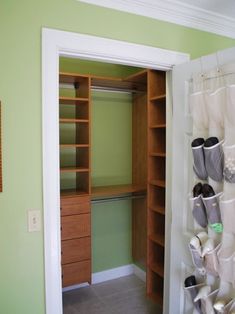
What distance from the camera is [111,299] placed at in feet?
9.29

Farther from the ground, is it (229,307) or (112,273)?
(229,307)

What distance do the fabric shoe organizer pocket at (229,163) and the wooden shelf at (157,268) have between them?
1.54m

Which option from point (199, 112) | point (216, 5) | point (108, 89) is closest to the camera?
point (199, 112)

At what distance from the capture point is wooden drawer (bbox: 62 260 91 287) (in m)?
2.67

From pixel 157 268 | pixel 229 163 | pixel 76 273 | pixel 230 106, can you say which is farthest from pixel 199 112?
pixel 76 273

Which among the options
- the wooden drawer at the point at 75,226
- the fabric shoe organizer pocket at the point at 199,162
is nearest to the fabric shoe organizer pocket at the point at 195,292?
the fabric shoe organizer pocket at the point at 199,162

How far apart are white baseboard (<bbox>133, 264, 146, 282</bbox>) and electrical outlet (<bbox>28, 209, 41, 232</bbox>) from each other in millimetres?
2077

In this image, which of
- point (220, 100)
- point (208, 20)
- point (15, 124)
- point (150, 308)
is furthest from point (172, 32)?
point (150, 308)

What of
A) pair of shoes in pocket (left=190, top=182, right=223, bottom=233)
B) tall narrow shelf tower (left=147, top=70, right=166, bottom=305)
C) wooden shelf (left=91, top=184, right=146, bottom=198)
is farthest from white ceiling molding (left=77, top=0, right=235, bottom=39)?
wooden shelf (left=91, top=184, right=146, bottom=198)

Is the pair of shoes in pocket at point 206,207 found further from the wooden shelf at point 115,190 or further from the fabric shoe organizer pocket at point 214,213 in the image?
the wooden shelf at point 115,190

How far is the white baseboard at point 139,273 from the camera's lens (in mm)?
3204

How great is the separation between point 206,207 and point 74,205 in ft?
4.79

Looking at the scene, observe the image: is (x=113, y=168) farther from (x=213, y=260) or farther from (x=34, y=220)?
(x=213, y=260)

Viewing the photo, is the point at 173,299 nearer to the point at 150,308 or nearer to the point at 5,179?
the point at 150,308
